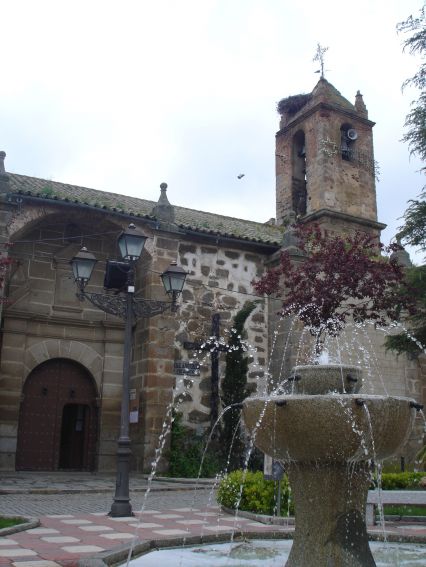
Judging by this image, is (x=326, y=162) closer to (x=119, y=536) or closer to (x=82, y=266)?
(x=82, y=266)

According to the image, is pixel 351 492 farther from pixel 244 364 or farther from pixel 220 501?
pixel 244 364

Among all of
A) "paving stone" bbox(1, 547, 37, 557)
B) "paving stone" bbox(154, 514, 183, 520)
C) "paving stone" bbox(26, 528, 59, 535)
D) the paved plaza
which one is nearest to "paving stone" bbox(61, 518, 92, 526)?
the paved plaza

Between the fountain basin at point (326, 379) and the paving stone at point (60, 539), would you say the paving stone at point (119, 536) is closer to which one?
the paving stone at point (60, 539)

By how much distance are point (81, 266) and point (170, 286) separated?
118cm

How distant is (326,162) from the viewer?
17375 millimetres

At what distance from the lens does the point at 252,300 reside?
14.4m

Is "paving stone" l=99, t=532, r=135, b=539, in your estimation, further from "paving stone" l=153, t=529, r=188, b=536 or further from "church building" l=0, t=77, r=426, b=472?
"church building" l=0, t=77, r=426, b=472

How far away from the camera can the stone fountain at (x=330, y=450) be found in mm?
3705

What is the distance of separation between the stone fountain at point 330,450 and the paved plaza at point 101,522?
4.26 ft

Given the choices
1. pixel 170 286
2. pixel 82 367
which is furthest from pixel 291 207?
pixel 170 286

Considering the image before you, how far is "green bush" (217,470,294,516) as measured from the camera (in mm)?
7340

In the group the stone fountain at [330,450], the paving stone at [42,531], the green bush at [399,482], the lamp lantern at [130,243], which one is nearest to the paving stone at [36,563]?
the paving stone at [42,531]

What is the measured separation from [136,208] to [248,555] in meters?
9.94

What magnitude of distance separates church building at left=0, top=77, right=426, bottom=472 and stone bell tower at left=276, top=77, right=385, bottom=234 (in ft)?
9.80
